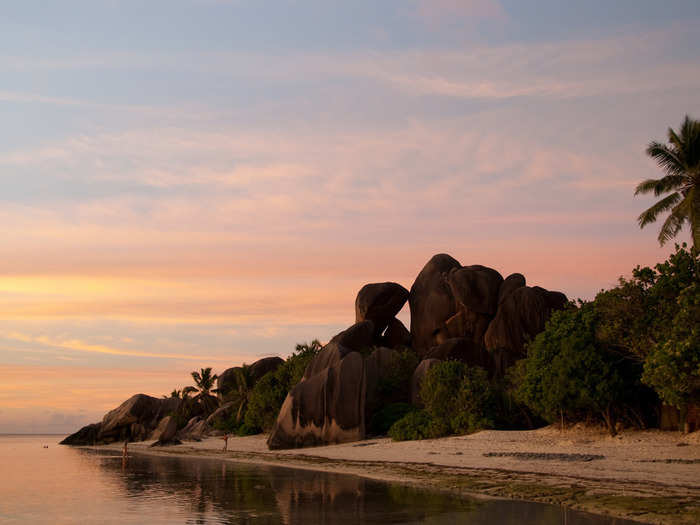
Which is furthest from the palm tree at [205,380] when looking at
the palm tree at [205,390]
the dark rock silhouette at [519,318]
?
the dark rock silhouette at [519,318]

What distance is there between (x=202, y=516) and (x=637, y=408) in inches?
975

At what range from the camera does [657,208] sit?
3947 cm

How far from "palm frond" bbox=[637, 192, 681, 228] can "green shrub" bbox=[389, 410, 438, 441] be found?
16.7m

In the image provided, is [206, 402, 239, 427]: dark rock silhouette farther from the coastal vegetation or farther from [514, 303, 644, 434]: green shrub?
[514, 303, 644, 434]: green shrub

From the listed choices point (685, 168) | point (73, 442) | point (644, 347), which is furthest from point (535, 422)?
point (73, 442)

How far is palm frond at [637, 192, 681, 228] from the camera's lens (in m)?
39.2

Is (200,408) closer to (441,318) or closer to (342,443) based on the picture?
(441,318)

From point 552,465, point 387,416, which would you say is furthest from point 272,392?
point 552,465

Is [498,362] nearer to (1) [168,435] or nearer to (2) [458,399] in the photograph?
(2) [458,399]

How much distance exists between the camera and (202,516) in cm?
1956

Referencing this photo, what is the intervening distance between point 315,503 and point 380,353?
114ft

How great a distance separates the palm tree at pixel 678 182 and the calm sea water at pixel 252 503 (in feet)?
71.1

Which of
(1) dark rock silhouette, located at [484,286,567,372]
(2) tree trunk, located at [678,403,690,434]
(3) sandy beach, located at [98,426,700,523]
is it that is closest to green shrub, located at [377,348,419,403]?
(3) sandy beach, located at [98,426,700,523]

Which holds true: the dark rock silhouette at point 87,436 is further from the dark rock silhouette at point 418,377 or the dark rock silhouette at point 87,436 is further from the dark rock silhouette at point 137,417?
the dark rock silhouette at point 418,377
